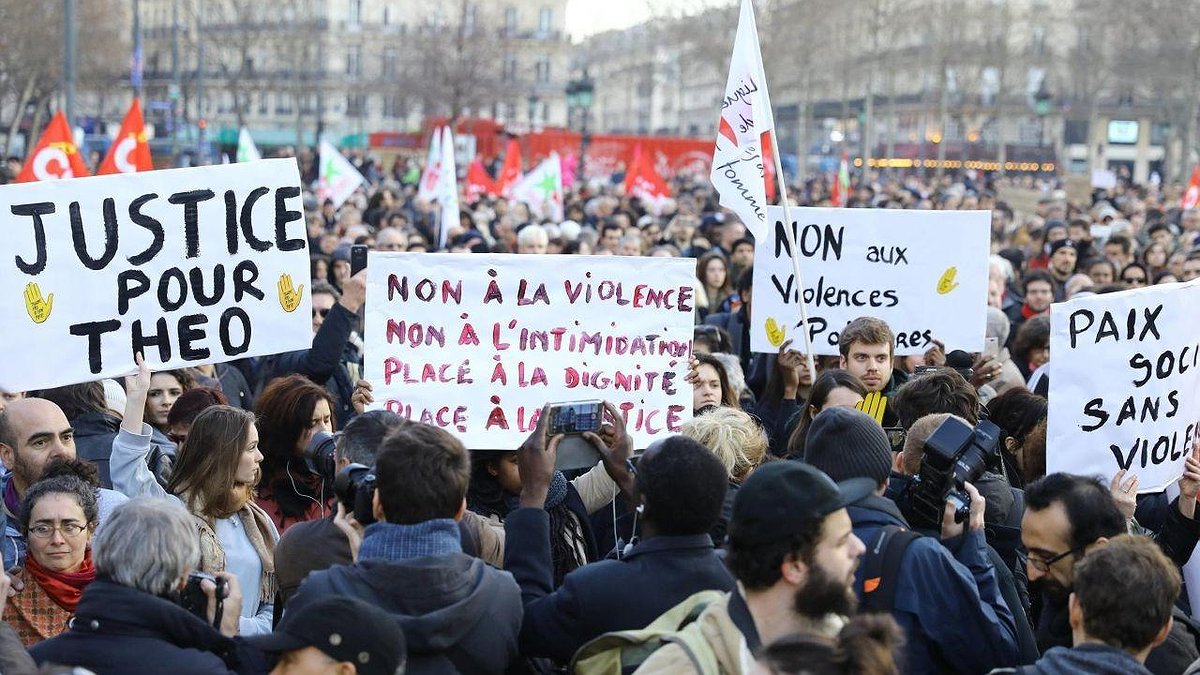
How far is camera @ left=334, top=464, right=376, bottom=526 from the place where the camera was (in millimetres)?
4090

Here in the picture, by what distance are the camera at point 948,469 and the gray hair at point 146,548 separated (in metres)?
2.05

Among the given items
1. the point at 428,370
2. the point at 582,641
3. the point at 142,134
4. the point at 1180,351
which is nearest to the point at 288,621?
the point at 582,641

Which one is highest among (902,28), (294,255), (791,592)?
(902,28)

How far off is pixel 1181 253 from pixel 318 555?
10558 millimetres

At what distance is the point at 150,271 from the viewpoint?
229 inches

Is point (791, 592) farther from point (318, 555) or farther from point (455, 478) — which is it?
point (318, 555)

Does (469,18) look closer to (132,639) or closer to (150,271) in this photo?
(150,271)

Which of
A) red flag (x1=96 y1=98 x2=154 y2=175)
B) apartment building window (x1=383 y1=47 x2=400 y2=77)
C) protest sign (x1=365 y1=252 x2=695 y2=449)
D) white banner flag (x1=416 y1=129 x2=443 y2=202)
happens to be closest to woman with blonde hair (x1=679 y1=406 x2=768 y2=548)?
protest sign (x1=365 y1=252 x2=695 y2=449)

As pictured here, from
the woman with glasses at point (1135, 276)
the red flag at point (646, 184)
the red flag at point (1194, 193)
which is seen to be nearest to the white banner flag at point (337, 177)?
the red flag at point (646, 184)

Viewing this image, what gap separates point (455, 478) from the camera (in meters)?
3.84

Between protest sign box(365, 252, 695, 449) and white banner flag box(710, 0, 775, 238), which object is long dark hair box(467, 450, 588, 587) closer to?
protest sign box(365, 252, 695, 449)

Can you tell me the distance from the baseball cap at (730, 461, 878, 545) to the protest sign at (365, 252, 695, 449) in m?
2.18

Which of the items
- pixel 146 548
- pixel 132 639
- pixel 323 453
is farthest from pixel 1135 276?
pixel 132 639

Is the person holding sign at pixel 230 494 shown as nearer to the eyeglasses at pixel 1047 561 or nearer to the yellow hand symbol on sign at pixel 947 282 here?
the eyeglasses at pixel 1047 561
